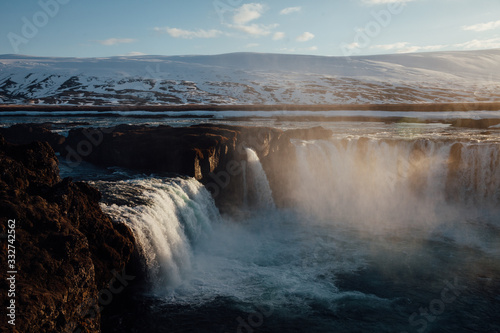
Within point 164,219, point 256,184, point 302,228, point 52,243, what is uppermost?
point 52,243

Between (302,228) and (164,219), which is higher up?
(164,219)

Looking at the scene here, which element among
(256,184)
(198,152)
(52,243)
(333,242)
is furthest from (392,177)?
(52,243)

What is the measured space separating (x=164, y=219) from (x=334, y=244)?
956 cm

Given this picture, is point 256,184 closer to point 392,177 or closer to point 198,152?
point 198,152

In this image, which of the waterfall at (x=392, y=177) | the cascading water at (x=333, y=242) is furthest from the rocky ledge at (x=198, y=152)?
the waterfall at (x=392, y=177)

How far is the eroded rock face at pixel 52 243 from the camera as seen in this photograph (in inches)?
324

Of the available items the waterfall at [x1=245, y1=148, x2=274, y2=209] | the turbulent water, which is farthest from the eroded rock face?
the waterfall at [x1=245, y1=148, x2=274, y2=209]

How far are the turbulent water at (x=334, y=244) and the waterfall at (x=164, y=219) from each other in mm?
63

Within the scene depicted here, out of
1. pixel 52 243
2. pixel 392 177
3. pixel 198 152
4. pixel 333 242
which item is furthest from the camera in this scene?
pixel 392 177

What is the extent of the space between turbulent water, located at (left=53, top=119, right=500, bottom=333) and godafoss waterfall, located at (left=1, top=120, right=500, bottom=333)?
0.07m

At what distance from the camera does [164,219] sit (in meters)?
15.9

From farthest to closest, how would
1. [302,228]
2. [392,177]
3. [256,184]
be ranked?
[392,177], [256,184], [302,228]

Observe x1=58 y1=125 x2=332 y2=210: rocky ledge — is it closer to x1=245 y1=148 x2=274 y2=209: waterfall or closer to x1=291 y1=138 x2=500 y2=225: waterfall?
x1=245 y1=148 x2=274 y2=209: waterfall

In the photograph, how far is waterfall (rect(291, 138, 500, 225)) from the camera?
27.2 m
